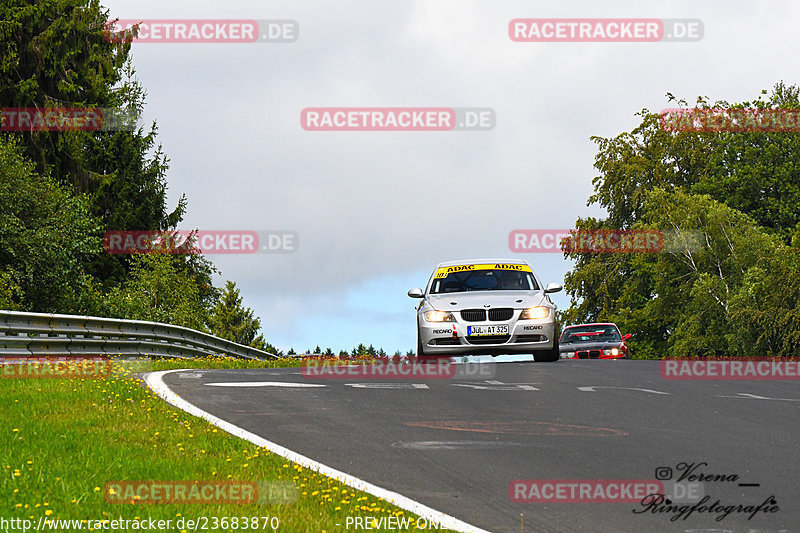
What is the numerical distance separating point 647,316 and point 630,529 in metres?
48.1

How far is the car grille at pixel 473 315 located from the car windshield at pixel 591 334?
1013 cm

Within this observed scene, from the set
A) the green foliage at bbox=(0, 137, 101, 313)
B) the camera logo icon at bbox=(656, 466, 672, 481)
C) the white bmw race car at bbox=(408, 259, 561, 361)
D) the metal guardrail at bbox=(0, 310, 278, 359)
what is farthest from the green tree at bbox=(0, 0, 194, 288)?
the camera logo icon at bbox=(656, 466, 672, 481)

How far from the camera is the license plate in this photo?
17.4 metres

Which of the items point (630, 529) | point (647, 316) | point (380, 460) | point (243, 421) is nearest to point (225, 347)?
point (243, 421)

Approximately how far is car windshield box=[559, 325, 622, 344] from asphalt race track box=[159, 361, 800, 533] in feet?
37.7

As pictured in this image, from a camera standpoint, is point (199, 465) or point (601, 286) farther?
point (601, 286)

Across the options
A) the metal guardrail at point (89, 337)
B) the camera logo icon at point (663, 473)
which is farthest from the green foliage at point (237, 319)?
the camera logo icon at point (663, 473)

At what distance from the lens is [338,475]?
7668mm

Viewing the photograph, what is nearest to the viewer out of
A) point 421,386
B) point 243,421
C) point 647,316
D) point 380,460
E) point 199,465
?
point 199,465

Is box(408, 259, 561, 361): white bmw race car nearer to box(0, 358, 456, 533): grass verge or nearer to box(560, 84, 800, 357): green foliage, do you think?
box(0, 358, 456, 533): grass verge

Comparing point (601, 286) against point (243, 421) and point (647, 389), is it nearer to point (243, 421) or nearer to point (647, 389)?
point (647, 389)

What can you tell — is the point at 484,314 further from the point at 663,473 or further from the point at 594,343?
the point at 594,343

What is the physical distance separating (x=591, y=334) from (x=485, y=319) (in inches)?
419

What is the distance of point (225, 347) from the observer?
30.8m
